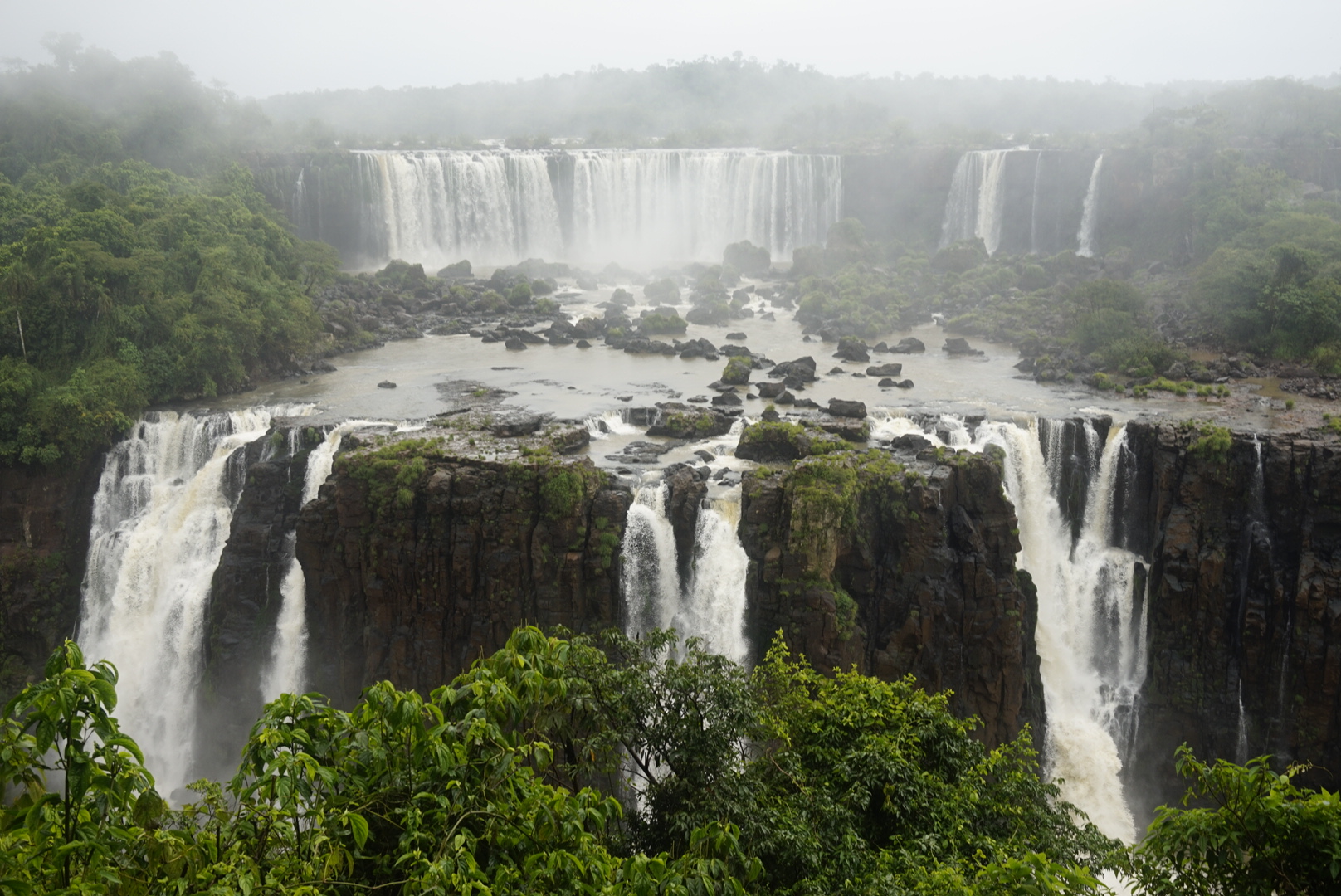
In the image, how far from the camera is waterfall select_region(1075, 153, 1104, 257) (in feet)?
182

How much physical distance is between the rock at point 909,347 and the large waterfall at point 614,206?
23838mm

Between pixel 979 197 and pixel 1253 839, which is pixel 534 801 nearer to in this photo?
pixel 1253 839

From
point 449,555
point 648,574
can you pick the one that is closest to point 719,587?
point 648,574

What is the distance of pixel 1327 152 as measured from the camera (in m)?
51.6

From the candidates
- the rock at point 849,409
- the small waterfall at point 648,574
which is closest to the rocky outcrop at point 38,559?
the small waterfall at point 648,574

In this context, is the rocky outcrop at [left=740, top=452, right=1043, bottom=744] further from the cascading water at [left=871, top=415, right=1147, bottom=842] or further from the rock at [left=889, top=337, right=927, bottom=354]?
the rock at [left=889, top=337, right=927, bottom=354]

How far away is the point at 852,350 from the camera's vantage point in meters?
40.0

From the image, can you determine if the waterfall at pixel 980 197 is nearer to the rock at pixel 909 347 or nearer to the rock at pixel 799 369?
the rock at pixel 909 347

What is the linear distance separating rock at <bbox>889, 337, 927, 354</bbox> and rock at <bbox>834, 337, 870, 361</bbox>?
1530mm

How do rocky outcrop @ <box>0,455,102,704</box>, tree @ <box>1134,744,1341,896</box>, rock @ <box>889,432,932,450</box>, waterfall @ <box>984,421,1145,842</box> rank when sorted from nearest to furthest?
tree @ <box>1134,744,1341,896</box>, waterfall @ <box>984,421,1145,842</box>, rock @ <box>889,432,932,450</box>, rocky outcrop @ <box>0,455,102,704</box>

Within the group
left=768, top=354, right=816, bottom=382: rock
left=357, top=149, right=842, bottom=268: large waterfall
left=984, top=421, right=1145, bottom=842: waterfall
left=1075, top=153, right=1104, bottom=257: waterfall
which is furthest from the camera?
left=357, top=149, right=842, bottom=268: large waterfall

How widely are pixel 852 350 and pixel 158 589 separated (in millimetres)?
27114

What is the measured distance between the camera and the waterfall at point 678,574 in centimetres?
2362

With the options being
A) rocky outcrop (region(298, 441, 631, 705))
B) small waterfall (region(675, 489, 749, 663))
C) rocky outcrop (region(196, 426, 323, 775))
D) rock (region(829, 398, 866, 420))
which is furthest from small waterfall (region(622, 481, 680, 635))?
rocky outcrop (region(196, 426, 323, 775))
